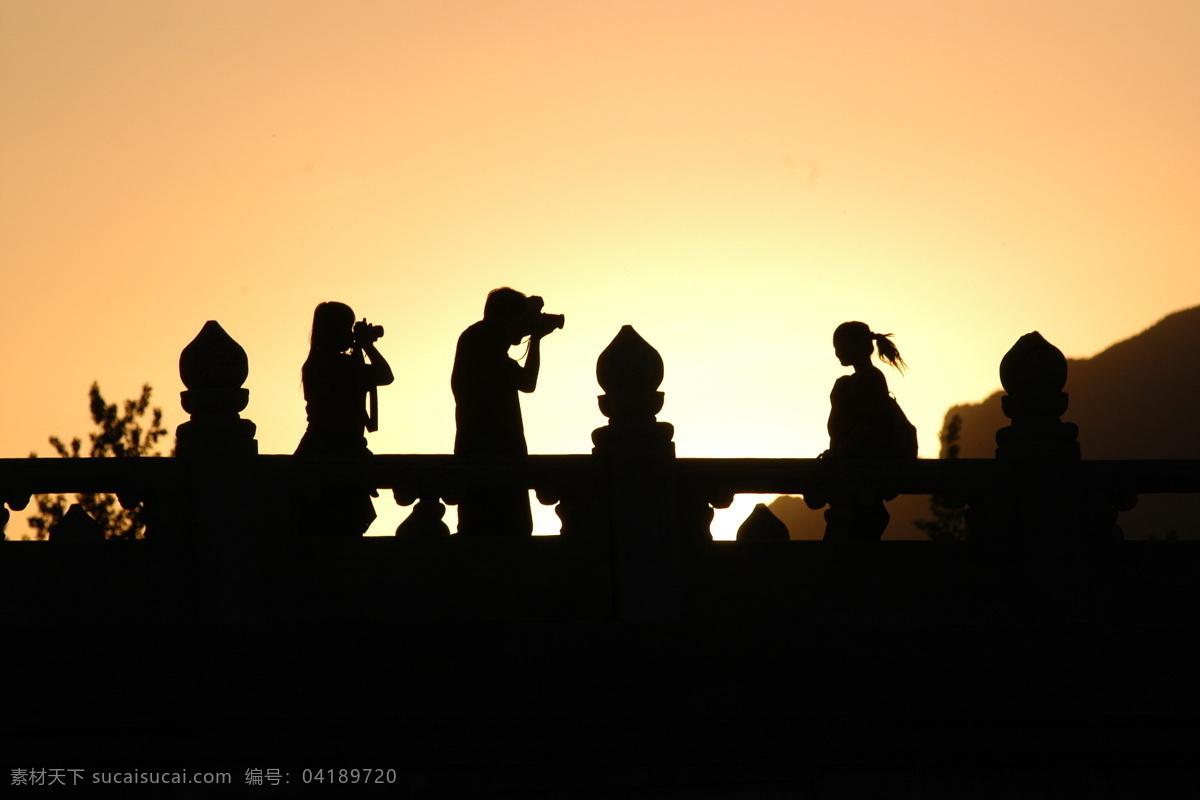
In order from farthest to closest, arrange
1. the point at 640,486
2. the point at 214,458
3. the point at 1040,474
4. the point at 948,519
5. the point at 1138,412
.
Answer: the point at 1138,412 → the point at 948,519 → the point at 1040,474 → the point at 640,486 → the point at 214,458

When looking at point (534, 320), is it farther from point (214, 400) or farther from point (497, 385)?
point (214, 400)

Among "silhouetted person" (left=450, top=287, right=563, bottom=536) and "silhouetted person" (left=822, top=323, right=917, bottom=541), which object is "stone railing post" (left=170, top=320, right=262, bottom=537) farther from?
"silhouetted person" (left=822, top=323, right=917, bottom=541)

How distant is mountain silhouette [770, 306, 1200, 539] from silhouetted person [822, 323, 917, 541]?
3569 inches

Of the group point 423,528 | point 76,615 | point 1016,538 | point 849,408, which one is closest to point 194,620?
point 76,615

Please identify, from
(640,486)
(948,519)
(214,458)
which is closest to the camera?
(214,458)

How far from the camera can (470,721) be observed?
7902 mm

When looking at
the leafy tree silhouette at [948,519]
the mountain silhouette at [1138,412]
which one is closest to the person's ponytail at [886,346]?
the leafy tree silhouette at [948,519]

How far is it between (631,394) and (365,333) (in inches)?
70.7

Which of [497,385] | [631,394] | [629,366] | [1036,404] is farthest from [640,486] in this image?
[1036,404]

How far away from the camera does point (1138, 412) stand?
10606 centimetres

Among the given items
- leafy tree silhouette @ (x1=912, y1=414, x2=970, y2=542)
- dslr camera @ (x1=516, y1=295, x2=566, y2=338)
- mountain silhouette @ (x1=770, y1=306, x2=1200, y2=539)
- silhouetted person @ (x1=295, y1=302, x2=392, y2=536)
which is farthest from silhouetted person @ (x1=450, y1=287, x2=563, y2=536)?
mountain silhouette @ (x1=770, y1=306, x2=1200, y2=539)

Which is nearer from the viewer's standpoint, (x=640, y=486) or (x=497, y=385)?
(x=640, y=486)

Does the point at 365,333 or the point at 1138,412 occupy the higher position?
the point at 1138,412

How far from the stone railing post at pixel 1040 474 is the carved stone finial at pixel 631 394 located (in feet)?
6.57
